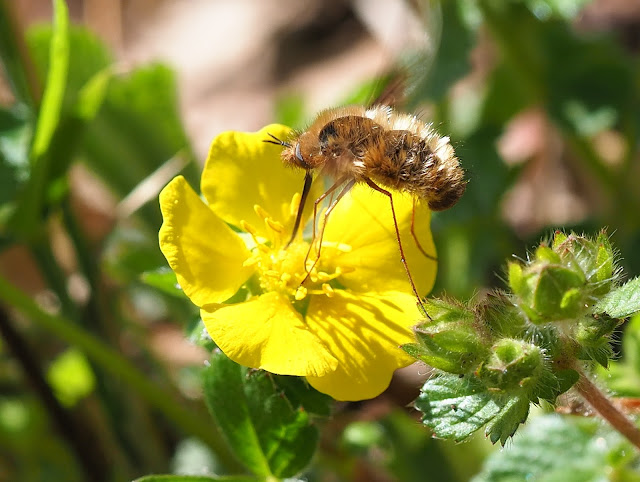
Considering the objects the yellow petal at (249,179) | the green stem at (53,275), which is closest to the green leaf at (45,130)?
the green stem at (53,275)

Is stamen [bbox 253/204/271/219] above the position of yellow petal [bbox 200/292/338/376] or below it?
above

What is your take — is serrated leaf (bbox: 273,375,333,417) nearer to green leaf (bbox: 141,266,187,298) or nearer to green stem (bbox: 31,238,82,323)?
green leaf (bbox: 141,266,187,298)

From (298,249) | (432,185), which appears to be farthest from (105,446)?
(432,185)

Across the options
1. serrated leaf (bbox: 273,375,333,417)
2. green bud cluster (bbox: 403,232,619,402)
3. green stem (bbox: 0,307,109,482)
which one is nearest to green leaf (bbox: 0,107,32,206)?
green stem (bbox: 0,307,109,482)

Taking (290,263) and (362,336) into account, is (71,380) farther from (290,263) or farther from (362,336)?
(362,336)

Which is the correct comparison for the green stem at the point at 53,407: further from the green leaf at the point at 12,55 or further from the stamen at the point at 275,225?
the stamen at the point at 275,225

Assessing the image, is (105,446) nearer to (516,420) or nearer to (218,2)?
(516,420)
